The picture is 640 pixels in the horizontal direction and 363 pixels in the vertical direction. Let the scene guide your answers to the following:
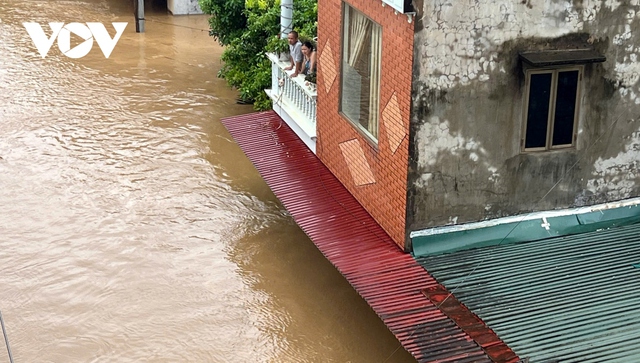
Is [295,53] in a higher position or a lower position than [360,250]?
higher

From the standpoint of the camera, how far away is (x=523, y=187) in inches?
405

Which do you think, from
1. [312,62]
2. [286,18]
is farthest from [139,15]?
[312,62]

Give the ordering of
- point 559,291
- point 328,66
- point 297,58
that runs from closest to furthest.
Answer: point 559,291, point 328,66, point 297,58

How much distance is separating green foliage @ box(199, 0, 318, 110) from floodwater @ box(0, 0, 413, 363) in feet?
3.07

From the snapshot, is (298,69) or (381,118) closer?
(381,118)

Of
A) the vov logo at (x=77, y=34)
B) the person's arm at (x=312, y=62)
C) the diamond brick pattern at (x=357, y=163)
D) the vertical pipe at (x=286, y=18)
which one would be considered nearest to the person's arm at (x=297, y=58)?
the person's arm at (x=312, y=62)

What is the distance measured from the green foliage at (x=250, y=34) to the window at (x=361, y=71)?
438 cm

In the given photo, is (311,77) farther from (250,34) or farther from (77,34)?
(77,34)

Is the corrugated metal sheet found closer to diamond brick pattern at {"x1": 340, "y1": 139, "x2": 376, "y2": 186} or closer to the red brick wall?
the red brick wall

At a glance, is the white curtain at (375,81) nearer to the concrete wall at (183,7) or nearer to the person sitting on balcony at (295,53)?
the person sitting on balcony at (295,53)

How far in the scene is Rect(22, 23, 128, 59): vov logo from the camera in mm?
22422

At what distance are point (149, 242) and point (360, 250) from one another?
405 centimetres

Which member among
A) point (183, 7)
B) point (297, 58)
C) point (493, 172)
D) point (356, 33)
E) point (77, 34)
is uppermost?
point (356, 33)

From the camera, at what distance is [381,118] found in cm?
1038
